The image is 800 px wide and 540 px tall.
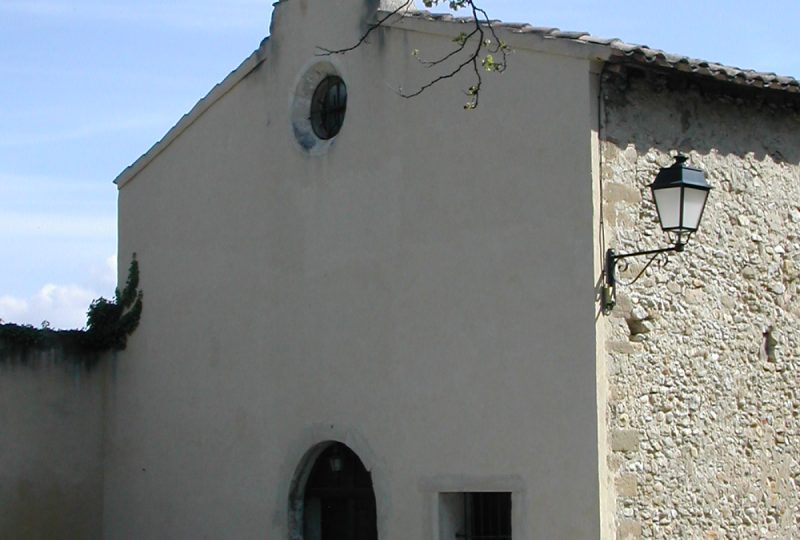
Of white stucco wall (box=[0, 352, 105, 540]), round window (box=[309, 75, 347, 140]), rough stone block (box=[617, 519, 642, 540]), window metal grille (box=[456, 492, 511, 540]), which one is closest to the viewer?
rough stone block (box=[617, 519, 642, 540])

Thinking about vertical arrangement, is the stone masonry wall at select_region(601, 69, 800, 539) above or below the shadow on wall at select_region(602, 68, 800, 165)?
below

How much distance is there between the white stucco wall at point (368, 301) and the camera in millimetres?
10875

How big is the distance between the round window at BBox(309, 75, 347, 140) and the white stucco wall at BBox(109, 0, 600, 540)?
0.93ft

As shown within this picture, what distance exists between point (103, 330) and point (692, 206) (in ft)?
27.3

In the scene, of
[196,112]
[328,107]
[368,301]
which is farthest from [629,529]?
[196,112]

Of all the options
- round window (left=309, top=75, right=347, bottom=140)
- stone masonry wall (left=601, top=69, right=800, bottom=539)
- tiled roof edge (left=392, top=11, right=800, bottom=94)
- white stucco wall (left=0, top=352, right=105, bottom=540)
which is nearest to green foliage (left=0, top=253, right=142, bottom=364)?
white stucco wall (left=0, top=352, right=105, bottom=540)

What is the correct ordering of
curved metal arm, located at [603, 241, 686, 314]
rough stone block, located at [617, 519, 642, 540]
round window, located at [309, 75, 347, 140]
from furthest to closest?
round window, located at [309, 75, 347, 140]
curved metal arm, located at [603, 241, 686, 314]
rough stone block, located at [617, 519, 642, 540]

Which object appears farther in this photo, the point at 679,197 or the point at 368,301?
the point at 368,301

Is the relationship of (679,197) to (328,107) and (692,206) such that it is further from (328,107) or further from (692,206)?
(328,107)

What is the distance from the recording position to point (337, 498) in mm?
A: 13117

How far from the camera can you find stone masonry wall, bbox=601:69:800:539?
10.7 m

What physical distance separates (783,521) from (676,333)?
6.74ft

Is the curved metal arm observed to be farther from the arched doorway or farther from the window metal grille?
the arched doorway

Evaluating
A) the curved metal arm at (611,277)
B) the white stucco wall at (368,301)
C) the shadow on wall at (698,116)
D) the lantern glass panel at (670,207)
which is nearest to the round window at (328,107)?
the white stucco wall at (368,301)
